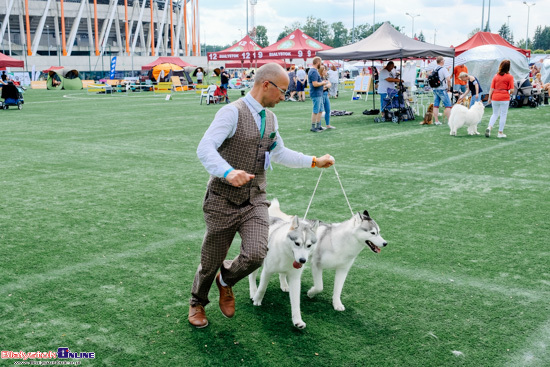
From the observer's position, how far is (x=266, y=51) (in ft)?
108

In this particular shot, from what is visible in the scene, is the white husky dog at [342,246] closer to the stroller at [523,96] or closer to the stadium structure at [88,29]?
the stroller at [523,96]

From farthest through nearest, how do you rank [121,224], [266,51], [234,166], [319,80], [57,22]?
[57,22], [266,51], [319,80], [121,224], [234,166]

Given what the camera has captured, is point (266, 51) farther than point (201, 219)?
Yes

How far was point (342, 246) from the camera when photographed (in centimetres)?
423

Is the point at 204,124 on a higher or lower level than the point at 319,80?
lower

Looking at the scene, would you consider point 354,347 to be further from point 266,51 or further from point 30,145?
point 266,51

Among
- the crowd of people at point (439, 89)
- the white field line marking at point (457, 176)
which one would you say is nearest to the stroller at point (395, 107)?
the crowd of people at point (439, 89)

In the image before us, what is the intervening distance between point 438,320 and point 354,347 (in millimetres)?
809

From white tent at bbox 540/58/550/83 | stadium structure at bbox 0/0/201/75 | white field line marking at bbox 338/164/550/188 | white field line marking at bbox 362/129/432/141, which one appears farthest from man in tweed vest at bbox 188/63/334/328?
stadium structure at bbox 0/0/201/75

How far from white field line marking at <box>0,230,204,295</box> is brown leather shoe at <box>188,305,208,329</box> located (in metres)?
1.57

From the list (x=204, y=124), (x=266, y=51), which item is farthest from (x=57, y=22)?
(x=204, y=124)

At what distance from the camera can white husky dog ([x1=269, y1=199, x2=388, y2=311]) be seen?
4.12 meters

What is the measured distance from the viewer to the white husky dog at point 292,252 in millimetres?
3707

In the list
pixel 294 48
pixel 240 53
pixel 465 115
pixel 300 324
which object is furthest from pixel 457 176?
pixel 240 53
